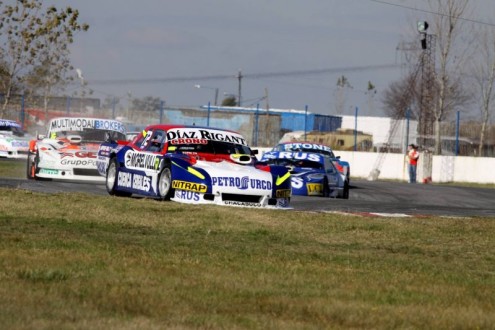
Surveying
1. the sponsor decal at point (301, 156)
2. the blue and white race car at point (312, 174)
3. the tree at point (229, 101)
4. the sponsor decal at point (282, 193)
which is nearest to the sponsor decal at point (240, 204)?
the sponsor decal at point (282, 193)

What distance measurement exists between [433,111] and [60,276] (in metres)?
48.0

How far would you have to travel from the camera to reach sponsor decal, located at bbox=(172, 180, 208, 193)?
17.5 m

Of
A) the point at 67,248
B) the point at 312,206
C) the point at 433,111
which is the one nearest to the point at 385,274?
the point at 67,248

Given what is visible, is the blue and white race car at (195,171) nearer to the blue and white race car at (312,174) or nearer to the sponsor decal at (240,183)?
the sponsor decal at (240,183)

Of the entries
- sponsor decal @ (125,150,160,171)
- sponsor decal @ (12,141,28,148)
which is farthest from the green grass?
sponsor decal @ (12,141,28,148)

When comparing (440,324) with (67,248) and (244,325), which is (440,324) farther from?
(67,248)

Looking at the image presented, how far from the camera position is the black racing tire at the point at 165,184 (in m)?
17.8

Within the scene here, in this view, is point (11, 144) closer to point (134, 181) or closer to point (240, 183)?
point (134, 181)

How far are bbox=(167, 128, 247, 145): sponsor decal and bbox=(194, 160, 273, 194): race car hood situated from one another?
0.83 meters

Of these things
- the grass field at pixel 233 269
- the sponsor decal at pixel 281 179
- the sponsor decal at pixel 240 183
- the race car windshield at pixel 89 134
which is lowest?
the grass field at pixel 233 269

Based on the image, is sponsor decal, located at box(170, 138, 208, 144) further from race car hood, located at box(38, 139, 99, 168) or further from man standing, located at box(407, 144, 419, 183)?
man standing, located at box(407, 144, 419, 183)

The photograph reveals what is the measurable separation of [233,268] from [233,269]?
0.21 feet

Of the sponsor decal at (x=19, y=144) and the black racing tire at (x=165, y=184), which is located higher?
the sponsor decal at (x=19, y=144)

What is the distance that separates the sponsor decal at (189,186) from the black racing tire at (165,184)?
12 centimetres
